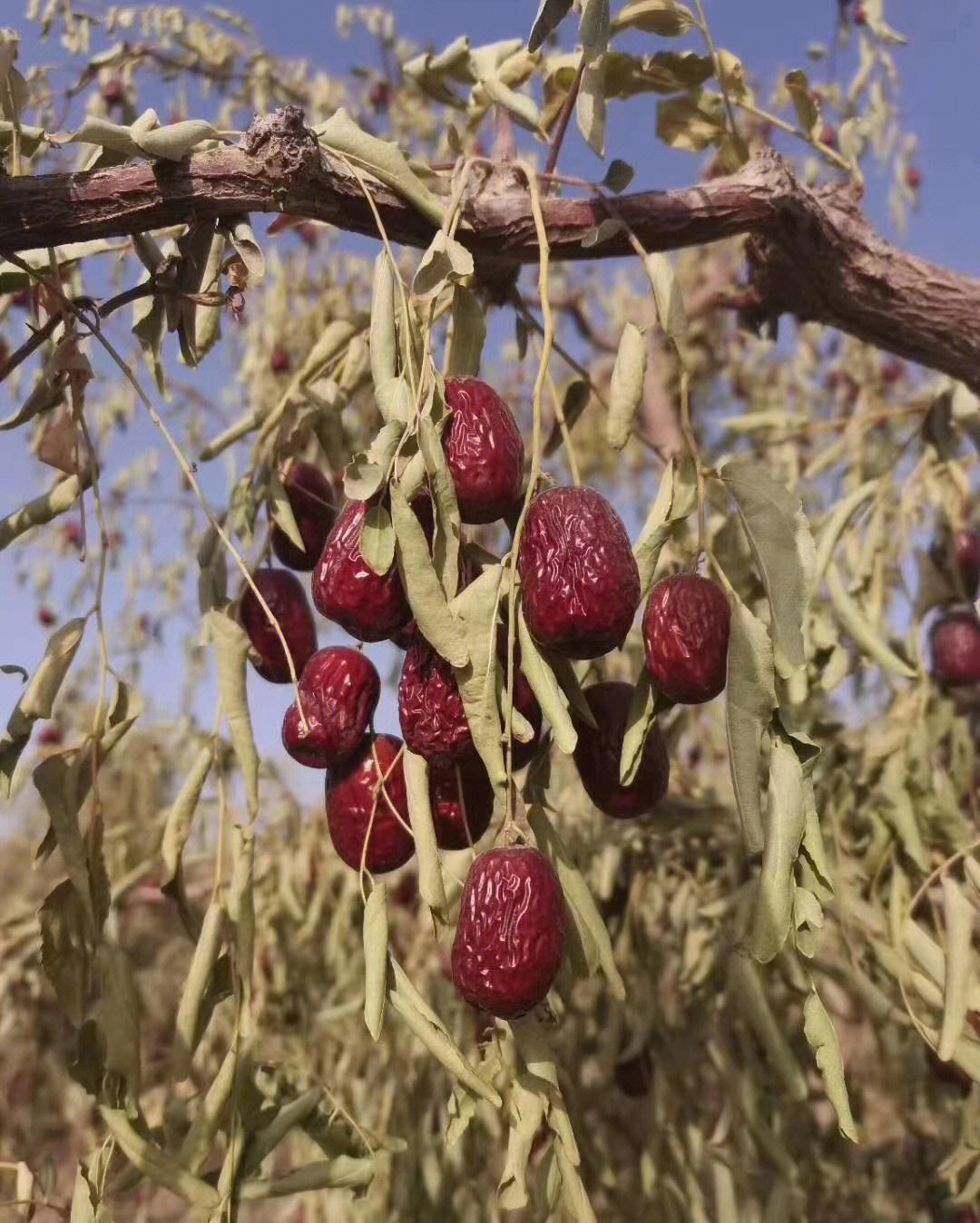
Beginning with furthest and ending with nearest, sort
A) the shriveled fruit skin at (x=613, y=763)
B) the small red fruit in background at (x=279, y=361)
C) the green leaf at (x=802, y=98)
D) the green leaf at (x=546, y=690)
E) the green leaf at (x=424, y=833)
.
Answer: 1. the small red fruit in background at (x=279, y=361)
2. the green leaf at (x=802, y=98)
3. the shriveled fruit skin at (x=613, y=763)
4. the green leaf at (x=424, y=833)
5. the green leaf at (x=546, y=690)

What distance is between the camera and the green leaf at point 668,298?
1.10m

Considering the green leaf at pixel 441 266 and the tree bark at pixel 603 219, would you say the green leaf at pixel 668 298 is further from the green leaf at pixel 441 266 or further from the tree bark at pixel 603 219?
the green leaf at pixel 441 266

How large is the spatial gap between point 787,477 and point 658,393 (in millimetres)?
424

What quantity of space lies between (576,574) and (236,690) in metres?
0.50

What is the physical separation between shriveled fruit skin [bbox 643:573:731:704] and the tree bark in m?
0.43

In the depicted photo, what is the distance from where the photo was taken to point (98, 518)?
114 cm

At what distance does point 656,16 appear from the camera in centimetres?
137

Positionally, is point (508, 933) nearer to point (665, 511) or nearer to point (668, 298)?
point (665, 511)

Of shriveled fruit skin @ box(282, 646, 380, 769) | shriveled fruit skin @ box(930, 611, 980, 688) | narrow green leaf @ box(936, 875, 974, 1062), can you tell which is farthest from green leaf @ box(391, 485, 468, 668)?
shriveled fruit skin @ box(930, 611, 980, 688)

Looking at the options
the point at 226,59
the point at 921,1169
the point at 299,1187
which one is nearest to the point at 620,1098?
the point at 921,1169

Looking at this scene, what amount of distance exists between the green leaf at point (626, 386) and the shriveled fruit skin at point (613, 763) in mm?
265

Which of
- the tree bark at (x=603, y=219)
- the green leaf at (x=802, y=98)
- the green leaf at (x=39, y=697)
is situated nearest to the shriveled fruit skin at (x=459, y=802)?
the green leaf at (x=39, y=697)

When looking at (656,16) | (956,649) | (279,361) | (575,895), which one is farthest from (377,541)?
(279,361)

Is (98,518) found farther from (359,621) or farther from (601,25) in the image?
(601,25)
